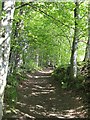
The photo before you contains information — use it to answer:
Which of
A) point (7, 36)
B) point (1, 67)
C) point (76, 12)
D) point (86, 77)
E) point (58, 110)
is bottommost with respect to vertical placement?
point (58, 110)

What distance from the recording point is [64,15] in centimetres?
1579

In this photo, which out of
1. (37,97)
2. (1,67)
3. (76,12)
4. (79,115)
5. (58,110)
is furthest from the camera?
(76,12)

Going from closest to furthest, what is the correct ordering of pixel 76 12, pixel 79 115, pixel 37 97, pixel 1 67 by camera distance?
pixel 1 67 → pixel 79 115 → pixel 37 97 → pixel 76 12

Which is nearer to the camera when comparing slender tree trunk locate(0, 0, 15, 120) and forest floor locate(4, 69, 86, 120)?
slender tree trunk locate(0, 0, 15, 120)

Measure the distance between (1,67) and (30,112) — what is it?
475 centimetres

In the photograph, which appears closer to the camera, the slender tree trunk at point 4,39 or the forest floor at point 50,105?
the slender tree trunk at point 4,39

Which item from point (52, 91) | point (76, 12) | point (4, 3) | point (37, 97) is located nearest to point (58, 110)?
point (37, 97)

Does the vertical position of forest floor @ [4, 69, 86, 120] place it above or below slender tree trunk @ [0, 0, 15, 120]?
below

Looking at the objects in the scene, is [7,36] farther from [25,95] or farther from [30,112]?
[25,95]

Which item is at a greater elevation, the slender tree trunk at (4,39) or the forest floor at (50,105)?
the slender tree trunk at (4,39)

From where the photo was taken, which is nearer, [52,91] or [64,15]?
[64,15]

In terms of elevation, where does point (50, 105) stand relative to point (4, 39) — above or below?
below

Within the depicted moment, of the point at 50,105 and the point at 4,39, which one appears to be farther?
the point at 50,105

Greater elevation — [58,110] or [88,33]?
[88,33]
